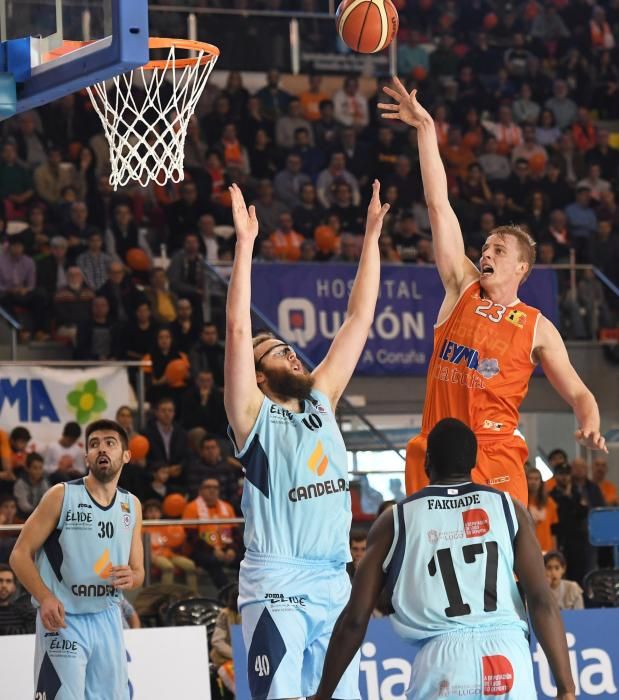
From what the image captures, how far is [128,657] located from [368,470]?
4854 millimetres

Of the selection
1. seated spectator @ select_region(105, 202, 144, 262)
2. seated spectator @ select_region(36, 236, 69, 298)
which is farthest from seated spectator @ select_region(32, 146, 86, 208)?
seated spectator @ select_region(36, 236, 69, 298)

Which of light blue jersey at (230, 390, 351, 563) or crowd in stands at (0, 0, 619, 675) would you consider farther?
crowd in stands at (0, 0, 619, 675)

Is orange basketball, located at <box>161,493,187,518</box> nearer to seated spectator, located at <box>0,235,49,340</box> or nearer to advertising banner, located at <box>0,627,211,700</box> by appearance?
seated spectator, located at <box>0,235,49,340</box>

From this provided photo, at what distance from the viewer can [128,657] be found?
977 centimetres

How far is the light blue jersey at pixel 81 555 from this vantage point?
329 inches

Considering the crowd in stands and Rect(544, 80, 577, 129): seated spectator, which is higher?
Rect(544, 80, 577, 129): seated spectator

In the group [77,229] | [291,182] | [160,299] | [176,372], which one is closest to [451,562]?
[176,372]

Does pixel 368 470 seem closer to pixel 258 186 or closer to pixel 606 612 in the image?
pixel 606 612

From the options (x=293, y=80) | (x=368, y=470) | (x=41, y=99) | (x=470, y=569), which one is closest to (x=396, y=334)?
(x=368, y=470)

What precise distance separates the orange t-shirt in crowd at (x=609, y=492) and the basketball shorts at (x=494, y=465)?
8.46 meters

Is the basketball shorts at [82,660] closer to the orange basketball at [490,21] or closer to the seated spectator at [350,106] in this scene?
the seated spectator at [350,106]

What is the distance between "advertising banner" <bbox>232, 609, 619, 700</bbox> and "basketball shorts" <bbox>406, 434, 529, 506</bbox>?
2.30 meters

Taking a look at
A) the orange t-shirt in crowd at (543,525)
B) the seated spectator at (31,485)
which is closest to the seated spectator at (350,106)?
the orange t-shirt in crowd at (543,525)

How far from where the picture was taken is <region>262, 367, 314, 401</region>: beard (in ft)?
22.1
